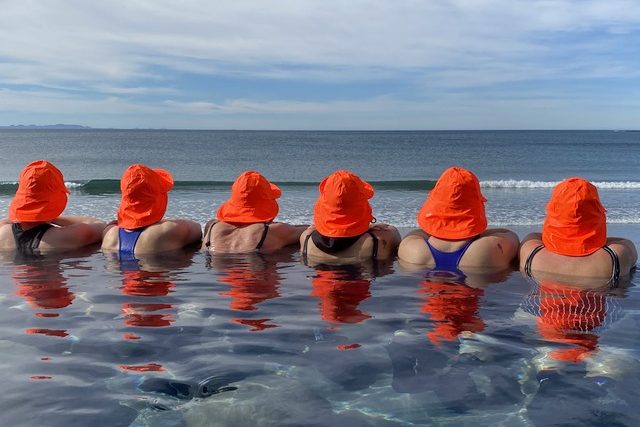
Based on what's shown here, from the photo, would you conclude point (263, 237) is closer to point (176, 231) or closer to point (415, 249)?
point (176, 231)

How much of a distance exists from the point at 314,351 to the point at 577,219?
342 centimetres

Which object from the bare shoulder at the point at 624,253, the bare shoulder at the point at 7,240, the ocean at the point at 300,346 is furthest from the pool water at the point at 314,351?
the bare shoulder at the point at 7,240

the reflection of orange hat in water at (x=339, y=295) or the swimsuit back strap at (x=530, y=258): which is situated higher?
the swimsuit back strap at (x=530, y=258)

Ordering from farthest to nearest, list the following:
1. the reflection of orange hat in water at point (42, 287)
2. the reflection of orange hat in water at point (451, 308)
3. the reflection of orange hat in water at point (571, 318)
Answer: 1. the reflection of orange hat in water at point (42, 287)
2. the reflection of orange hat in water at point (451, 308)
3. the reflection of orange hat in water at point (571, 318)

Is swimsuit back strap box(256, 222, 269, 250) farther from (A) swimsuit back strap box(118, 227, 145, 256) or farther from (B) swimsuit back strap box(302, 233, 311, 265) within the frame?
(A) swimsuit back strap box(118, 227, 145, 256)

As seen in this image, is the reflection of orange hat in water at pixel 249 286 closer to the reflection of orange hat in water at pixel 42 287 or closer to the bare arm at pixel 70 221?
the reflection of orange hat in water at pixel 42 287

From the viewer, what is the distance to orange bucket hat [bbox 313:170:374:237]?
716cm

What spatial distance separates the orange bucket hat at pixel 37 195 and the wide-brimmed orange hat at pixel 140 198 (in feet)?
3.08

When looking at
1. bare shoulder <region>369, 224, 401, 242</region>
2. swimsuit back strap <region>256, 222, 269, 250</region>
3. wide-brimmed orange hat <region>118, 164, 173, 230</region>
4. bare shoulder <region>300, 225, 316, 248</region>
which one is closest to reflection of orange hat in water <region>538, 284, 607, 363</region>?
bare shoulder <region>369, 224, 401, 242</region>

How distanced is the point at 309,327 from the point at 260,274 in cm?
202

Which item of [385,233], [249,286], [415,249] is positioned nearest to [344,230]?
[385,233]

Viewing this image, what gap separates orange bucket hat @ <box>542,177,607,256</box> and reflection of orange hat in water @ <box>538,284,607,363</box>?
52 centimetres

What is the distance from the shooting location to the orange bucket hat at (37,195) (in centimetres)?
789

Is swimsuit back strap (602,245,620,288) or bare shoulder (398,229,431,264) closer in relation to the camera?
swimsuit back strap (602,245,620,288)
